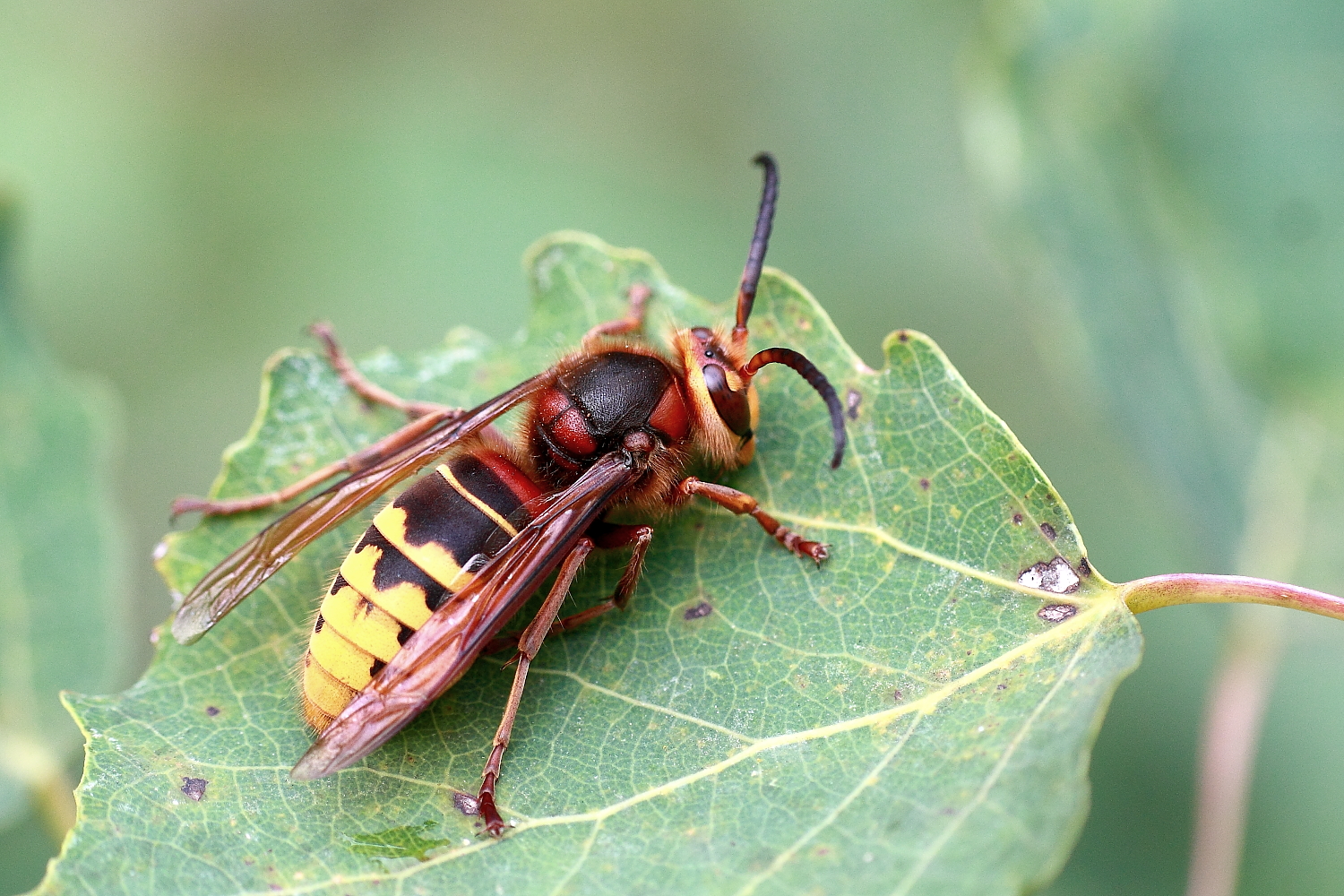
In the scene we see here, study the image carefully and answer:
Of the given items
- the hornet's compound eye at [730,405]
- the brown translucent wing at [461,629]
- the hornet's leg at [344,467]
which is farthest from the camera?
the hornet's leg at [344,467]

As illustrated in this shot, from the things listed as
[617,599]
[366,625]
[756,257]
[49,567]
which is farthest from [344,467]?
[756,257]

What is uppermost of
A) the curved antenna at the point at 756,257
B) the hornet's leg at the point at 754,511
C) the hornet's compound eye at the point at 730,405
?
the curved antenna at the point at 756,257

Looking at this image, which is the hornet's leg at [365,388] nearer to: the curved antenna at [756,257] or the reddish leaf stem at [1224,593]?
the curved antenna at [756,257]

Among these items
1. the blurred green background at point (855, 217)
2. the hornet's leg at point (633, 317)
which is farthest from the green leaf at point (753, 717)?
the blurred green background at point (855, 217)

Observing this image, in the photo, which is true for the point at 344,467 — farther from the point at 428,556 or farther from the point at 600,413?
the point at 600,413

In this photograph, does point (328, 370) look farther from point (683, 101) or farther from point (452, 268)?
point (683, 101)
